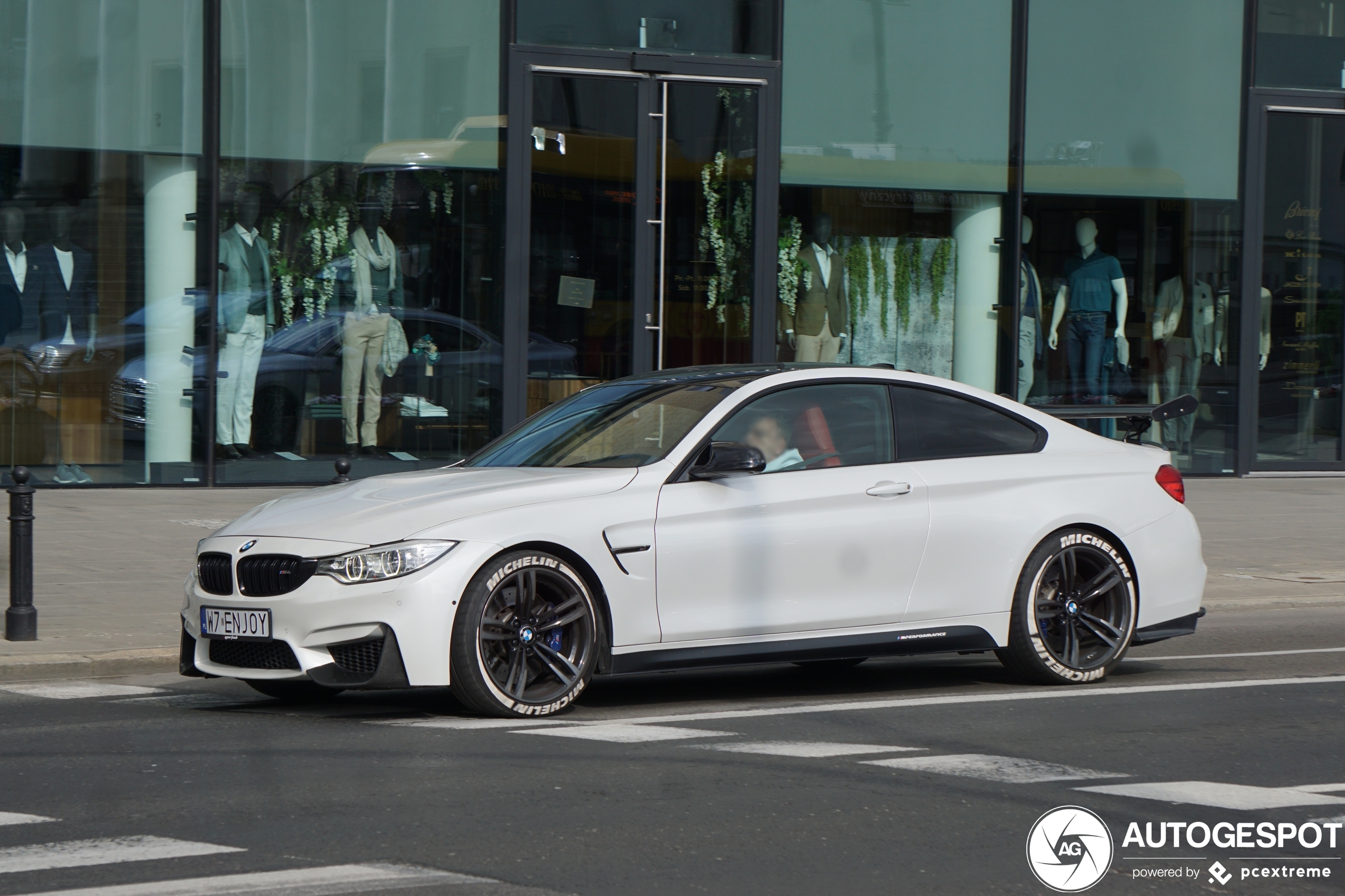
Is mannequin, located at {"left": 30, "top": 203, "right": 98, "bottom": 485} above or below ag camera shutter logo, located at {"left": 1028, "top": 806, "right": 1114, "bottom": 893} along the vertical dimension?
above

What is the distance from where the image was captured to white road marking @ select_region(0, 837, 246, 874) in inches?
192

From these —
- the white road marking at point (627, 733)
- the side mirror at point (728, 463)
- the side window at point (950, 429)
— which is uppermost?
the side window at point (950, 429)

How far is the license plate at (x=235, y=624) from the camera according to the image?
7.09 metres

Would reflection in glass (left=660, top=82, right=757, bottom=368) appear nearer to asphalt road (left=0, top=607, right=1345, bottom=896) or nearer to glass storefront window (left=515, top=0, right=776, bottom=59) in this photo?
glass storefront window (left=515, top=0, right=776, bottom=59)

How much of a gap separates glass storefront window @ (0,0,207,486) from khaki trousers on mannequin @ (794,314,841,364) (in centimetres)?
637

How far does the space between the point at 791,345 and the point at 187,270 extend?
6.44m

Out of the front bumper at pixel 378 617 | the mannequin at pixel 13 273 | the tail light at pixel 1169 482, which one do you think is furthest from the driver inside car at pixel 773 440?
the mannequin at pixel 13 273

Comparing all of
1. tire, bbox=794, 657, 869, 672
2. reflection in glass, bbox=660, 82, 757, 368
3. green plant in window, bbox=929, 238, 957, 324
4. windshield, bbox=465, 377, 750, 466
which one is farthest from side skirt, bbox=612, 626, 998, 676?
green plant in window, bbox=929, 238, 957, 324

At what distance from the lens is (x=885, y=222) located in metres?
19.7

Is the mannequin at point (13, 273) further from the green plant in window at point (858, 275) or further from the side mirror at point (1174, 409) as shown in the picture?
the side mirror at point (1174, 409)

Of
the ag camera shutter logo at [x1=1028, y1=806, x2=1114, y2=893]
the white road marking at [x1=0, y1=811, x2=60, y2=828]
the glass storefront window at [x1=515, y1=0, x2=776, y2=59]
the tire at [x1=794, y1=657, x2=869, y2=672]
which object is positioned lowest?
the tire at [x1=794, y1=657, x2=869, y2=672]

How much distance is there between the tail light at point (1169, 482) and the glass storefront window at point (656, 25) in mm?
10899

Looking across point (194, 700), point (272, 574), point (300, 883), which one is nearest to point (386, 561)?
point (272, 574)

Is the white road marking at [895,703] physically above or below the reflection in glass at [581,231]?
below
